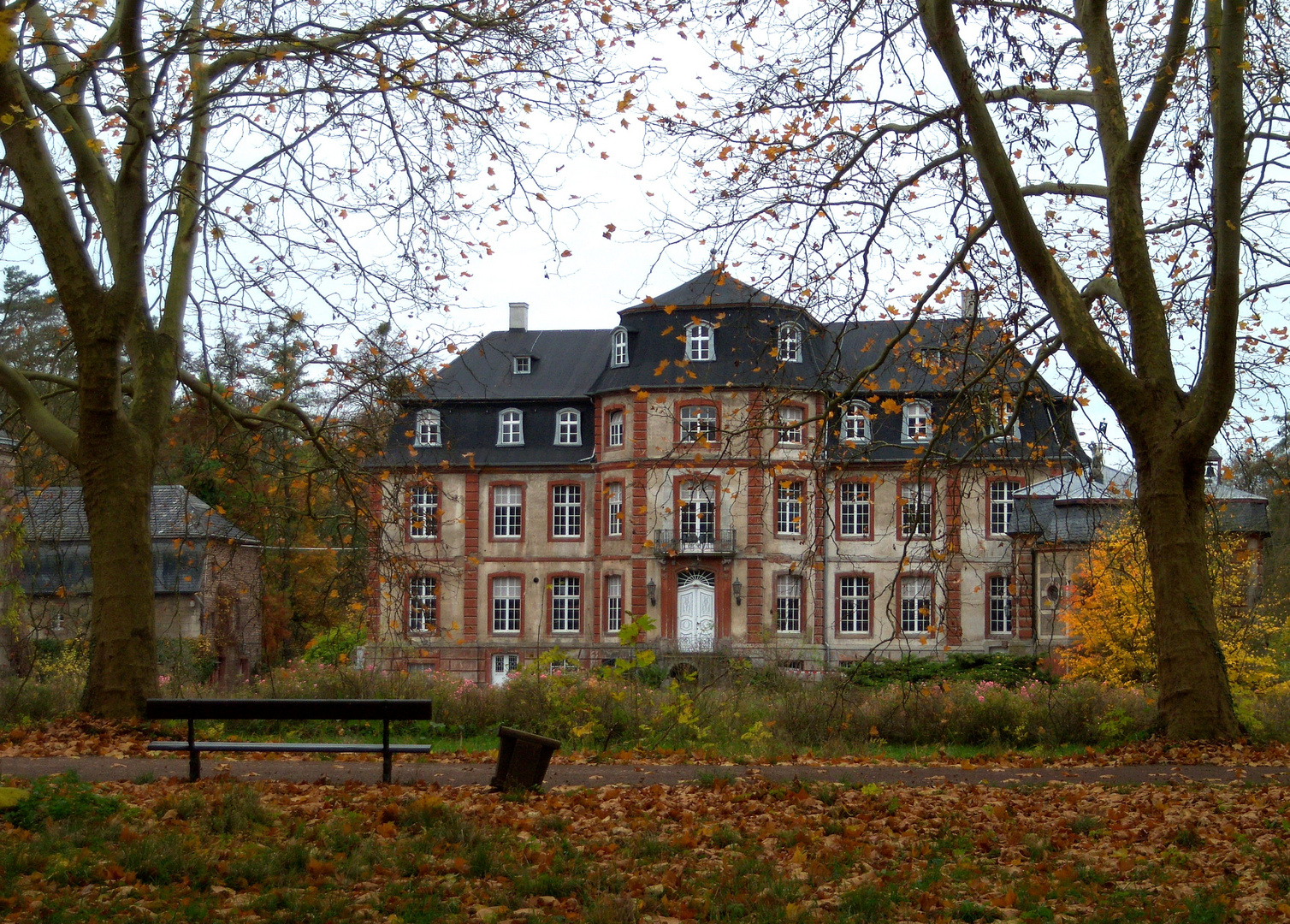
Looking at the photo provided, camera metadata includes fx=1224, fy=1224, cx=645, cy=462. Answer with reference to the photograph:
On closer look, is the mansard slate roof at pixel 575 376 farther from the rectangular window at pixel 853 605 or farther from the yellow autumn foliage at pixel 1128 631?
the yellow autumn foliage at pixel 1128 631

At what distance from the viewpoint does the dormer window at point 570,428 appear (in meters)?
41.6

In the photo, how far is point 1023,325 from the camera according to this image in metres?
12.5

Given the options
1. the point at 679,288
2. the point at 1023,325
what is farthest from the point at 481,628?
the point at 1023,325

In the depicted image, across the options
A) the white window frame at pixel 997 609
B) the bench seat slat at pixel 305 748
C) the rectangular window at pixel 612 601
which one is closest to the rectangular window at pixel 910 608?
the white window frame at pixel 997 609

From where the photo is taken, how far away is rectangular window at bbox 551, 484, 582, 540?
135 feet

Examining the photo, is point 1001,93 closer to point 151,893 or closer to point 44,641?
point 151,893

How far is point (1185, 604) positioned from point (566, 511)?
3160 cm

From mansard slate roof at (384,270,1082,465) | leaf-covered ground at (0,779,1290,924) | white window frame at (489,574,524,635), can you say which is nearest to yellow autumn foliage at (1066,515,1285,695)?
mansard slate roof at (384,270,1082,465)

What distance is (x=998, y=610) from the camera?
3897 cm

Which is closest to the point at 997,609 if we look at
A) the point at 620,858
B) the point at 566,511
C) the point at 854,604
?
the point at 854,604

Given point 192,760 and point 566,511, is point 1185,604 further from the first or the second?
point 566,511

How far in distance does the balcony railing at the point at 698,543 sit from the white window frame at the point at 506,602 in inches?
209

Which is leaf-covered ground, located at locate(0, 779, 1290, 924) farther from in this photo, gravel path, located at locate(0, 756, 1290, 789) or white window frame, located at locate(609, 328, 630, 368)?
white window frame, located at locate(609, 328, 630, 368)

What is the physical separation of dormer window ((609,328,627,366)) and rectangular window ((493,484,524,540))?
5.48 metres
